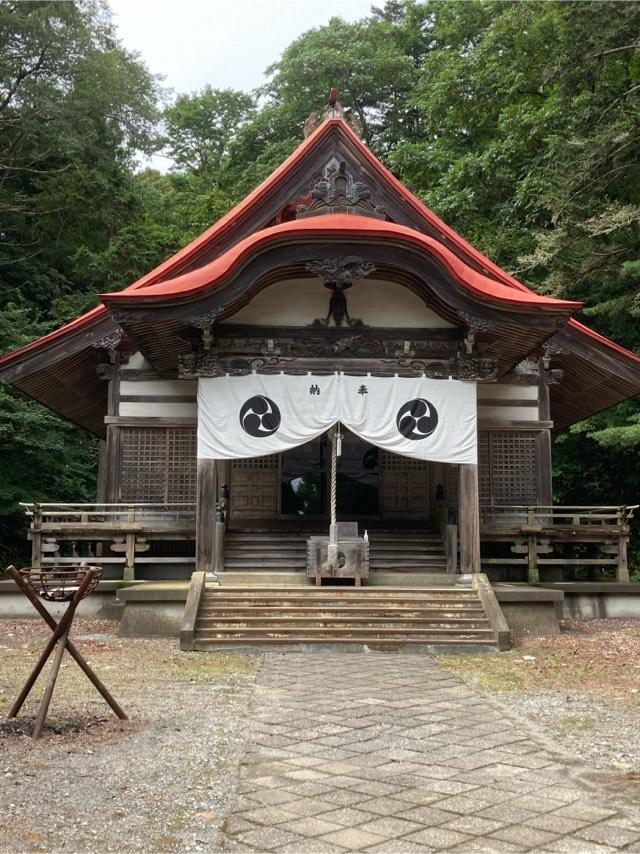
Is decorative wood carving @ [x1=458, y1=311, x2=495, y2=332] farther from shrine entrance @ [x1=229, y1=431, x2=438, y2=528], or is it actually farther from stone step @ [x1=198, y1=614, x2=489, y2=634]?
shrine entrance @ [x1=229, y1=431, x2=438, y2=528]

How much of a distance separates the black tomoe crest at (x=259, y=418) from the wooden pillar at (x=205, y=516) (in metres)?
0.81

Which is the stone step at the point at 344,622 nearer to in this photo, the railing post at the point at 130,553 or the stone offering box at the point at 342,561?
the stone offering box at the point at 342,561

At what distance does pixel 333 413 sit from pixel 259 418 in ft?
3.77

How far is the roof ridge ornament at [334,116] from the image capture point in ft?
49.3

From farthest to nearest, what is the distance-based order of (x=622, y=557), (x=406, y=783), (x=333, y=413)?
(x=622, y=557) → (x=333, y=413) → (x=406, y=783)

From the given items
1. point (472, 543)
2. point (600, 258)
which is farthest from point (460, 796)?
point (600, 258)

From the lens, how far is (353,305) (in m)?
13.3

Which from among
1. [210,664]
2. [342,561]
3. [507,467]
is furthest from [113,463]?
[507,467]

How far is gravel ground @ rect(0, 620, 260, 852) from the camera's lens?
4.00m

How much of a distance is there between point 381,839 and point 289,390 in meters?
8.99

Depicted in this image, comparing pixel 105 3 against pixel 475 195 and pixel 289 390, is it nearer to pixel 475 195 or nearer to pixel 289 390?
pixel 475 195

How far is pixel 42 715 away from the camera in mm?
5664

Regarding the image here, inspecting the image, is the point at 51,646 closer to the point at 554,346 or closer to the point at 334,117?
the point at 554,346

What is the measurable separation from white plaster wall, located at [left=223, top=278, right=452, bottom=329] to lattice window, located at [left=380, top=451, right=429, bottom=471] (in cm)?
378
